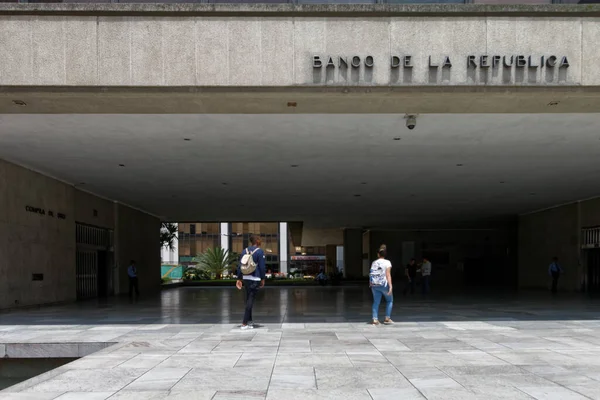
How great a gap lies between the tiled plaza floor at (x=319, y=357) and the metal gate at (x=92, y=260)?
8022 mm

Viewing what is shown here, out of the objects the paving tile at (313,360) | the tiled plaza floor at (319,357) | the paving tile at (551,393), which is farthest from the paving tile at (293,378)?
the paving tile at (551,393)

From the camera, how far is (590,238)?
24.8 metres

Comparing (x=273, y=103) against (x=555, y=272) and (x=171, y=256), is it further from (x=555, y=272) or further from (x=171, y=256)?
(x=171, y=256)

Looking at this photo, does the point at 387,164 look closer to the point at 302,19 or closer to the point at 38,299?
the point at 302,19

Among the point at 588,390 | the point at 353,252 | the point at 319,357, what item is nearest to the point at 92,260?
the point at 319,357

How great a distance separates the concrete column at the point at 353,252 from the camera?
43.9 metres

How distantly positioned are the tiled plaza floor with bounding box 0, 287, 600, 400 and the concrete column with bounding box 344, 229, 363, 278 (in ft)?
98.1

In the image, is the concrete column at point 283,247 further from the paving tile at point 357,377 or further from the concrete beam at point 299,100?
the paving tile at point 357,377

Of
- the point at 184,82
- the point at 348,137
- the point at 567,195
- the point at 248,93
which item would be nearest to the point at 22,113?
the point at 184,82

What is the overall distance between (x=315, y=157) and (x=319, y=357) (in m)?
8.92

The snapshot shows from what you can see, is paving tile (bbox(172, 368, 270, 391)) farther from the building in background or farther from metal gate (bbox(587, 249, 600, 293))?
the building in background

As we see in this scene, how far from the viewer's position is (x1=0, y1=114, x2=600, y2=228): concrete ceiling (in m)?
12.8

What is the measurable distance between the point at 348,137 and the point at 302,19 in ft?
12.9

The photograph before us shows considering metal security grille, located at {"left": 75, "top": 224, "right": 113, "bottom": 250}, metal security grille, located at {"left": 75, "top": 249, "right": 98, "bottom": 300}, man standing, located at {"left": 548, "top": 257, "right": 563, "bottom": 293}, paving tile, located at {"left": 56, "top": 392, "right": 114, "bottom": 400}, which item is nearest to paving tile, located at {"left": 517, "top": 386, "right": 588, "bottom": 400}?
paving tile, located at {"left": 56, "top": 392, "right": 114, "bottom": 400}
